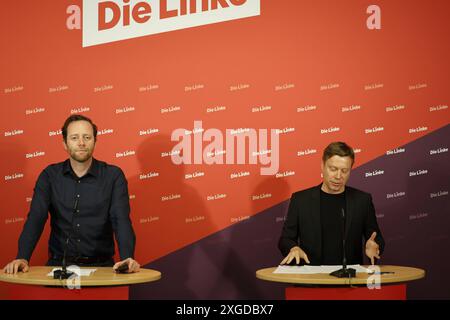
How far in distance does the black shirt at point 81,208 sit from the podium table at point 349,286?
1.06m

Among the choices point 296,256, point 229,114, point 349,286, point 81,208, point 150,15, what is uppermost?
point 150,15

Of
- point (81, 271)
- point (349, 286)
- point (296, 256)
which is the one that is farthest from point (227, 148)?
point (349, 286)

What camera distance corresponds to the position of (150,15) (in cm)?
537

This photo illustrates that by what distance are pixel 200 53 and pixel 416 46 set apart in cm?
168

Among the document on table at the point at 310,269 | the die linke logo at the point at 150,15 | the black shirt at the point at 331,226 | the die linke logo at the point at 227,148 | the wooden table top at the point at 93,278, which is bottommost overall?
the document on table at the point at 310,269

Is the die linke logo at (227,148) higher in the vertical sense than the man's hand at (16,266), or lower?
higher

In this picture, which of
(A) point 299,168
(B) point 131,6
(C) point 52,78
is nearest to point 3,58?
(C) point 52,78

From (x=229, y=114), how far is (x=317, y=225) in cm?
134

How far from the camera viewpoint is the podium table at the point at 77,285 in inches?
134

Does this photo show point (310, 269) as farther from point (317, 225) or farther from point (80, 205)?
point (80, 205)

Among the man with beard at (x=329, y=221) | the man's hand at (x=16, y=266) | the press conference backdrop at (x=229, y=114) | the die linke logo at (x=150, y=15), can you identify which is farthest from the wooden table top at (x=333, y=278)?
the die linke logo at (x=150, y=15)

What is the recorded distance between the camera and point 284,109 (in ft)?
17.5

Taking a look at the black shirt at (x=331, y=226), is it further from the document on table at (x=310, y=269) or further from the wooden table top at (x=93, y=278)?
the wooden table top at (x=93, y=278)

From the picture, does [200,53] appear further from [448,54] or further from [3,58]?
[448,54]
